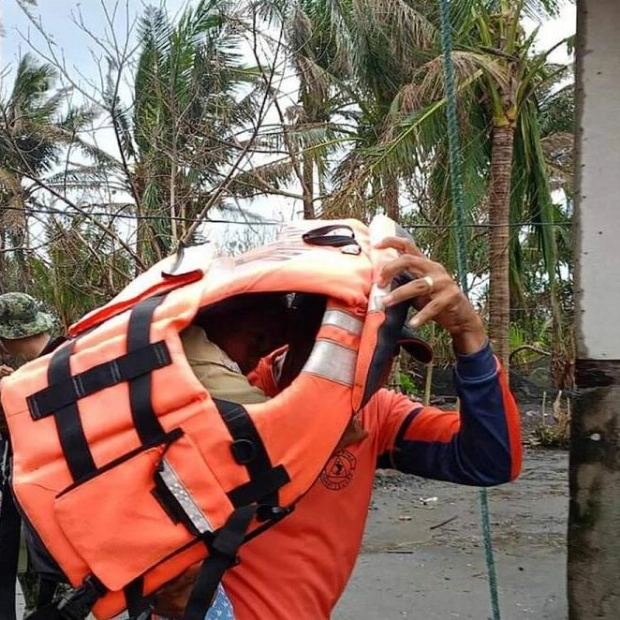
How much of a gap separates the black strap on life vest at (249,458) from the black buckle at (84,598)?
22 centimetres

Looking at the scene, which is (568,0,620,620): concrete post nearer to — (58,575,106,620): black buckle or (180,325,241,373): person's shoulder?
(180,325,241,373): person's shoulder

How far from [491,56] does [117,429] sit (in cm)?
1125

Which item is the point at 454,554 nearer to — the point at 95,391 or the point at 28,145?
the point at 95,391

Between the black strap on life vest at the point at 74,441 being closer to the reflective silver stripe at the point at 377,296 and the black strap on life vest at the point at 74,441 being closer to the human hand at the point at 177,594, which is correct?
the human hand at the point at 177,594

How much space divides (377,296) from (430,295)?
0.43ft

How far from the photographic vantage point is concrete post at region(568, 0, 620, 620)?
2.40 metres

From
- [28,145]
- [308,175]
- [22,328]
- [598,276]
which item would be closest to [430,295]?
[598,276]

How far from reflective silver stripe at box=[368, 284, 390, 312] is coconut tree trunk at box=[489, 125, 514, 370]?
31.9ft

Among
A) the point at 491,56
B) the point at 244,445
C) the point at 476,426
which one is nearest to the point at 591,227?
the point at 476,426

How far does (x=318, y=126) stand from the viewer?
1424cm

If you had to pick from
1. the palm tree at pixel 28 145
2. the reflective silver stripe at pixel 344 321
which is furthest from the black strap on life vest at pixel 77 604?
the palm tree at pixel 28 145

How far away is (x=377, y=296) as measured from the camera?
1341 millimetres

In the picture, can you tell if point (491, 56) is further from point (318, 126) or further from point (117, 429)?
point (117, 429)

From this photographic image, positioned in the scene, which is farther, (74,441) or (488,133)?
(488,133)
